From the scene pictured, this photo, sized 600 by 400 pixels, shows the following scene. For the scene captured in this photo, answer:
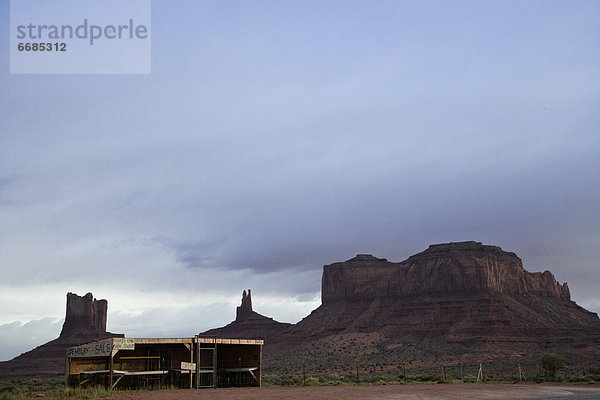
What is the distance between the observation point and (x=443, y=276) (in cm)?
12769

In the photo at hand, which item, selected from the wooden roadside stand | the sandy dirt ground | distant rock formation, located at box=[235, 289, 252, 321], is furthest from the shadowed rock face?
the wooden roadside stand

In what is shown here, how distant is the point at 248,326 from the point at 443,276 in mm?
57250

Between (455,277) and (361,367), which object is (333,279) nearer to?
(455,277)

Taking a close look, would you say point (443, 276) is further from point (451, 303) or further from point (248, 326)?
point (248, 326)

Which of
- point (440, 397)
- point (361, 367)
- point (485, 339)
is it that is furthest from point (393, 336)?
point (440, 397)

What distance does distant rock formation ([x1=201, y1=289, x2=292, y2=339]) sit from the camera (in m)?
154

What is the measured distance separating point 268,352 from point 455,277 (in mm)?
41512

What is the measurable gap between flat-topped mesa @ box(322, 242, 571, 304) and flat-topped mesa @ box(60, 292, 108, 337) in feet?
174

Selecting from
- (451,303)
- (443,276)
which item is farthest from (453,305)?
(443,276)

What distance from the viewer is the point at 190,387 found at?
3061 centimetres

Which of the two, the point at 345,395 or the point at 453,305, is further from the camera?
the point at 453,305

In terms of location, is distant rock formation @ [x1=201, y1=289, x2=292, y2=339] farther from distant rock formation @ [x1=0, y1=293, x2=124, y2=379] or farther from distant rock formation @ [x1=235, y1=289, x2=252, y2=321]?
distant rock formation @ [x1=0, y1=293, x2=124, y2=379]

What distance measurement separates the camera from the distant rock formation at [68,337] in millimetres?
99125

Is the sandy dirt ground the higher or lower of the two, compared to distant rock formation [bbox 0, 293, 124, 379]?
higher
